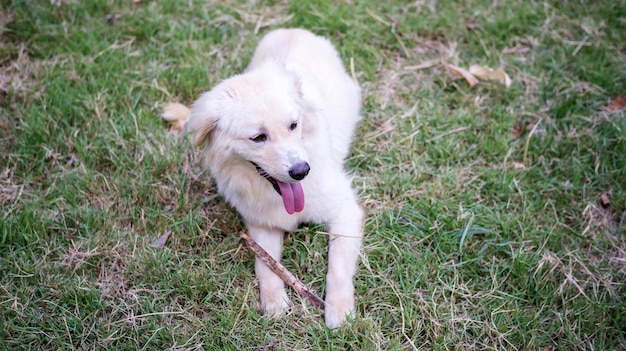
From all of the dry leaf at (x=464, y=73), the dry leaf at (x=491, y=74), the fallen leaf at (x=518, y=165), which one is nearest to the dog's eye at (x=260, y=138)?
the fallen leaf at (x=518, y=165)

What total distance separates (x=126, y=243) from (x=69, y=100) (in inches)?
51.5

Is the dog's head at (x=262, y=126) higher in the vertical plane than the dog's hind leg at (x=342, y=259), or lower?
higher

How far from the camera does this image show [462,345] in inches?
104

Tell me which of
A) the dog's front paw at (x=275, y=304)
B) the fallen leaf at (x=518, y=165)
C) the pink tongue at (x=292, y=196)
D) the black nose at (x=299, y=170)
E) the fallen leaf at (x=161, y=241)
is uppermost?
the black nose at (x=299, y=170)

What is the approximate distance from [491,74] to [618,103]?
35.6 inches

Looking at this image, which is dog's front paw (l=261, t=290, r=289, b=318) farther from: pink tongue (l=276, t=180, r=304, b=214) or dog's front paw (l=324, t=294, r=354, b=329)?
pink tongue (l=276, t=180, r=304, b=214)

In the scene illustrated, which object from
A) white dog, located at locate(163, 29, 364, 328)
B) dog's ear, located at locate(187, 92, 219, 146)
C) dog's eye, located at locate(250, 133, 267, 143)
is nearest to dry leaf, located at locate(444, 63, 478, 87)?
white dog, located at locate(163, 29, 364, 328)

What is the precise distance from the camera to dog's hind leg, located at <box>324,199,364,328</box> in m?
2.72

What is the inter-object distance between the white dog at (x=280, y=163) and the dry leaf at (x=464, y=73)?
1189mm

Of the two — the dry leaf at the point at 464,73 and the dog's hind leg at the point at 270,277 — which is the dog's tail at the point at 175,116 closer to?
the dog's hind leg at the point at 270,277

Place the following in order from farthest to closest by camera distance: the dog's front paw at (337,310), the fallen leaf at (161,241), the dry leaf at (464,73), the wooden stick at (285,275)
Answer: the dry leaf at (464,73) → the fallen leaf at (161,241) → the wooden stick at (285,275) → the dog's front paw at (337,310)

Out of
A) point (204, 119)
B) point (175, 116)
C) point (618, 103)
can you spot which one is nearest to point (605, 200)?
point (618, 103)

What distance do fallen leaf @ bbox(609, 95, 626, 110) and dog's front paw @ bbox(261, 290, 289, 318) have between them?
2.72 m

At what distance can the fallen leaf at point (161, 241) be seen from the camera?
10.1 ft
